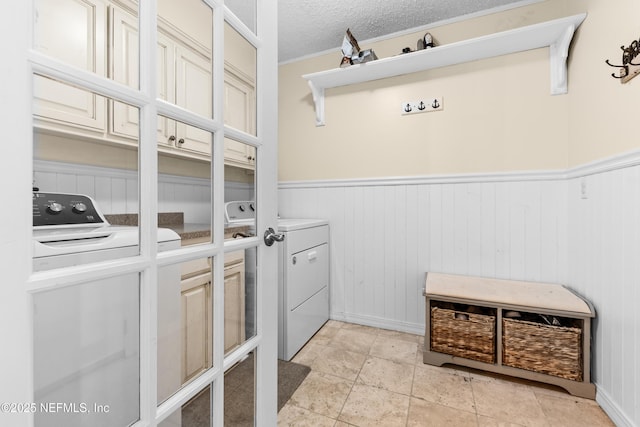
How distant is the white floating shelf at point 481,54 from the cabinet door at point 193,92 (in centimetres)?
168

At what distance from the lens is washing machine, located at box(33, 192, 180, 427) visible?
0.47 metres

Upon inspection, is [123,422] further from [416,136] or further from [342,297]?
[416,136]

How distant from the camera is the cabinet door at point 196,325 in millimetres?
716

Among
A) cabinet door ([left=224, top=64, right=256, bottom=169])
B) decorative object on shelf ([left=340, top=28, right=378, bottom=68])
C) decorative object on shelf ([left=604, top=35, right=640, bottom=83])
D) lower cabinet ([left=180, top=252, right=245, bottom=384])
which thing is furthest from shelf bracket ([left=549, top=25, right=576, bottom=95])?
lower cabinet ([left=180, top=252, right=245, bottom=384])

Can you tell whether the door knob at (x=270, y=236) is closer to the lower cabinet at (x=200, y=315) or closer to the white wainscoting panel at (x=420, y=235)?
the lower cabinet at (x=200, y=315)

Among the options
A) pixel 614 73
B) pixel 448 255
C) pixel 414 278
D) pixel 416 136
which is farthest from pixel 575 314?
pixel 416 136

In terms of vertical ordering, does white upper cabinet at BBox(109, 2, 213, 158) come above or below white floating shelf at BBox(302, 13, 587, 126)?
below

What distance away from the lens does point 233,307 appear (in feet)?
2.85

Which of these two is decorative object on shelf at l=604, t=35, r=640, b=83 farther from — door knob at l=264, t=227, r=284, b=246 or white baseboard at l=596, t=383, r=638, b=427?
door knob at l=264, t=227, r=284, b=246

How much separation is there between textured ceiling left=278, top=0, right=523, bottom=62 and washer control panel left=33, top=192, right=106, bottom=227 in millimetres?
1975

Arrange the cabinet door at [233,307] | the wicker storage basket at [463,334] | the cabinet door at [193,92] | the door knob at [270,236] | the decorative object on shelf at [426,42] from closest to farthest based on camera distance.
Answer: the cabinet door at [193,92], the cabinet door at [233,307], the door knob at [270,236], the wicker storage basket at [463,334], the decorative object on shelf at [426,42]

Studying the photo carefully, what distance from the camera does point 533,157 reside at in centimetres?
189

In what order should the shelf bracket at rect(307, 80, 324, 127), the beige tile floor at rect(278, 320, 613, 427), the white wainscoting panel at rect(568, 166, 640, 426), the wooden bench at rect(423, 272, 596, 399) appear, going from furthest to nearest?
the shelf bracket at rect(307, 80, 324, 127), the wooden bench at rect(423, 272, 596, 399), the beige tile floor at rect(278, 320, 613, 427), the white wainscoting panel at rect(568, 166, 640, 426)

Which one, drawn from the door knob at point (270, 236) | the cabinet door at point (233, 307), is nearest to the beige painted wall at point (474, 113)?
the door knob at point (270, 236)
